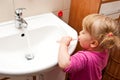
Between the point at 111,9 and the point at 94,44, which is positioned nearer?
the point at 94,44

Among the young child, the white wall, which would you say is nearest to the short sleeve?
the young child

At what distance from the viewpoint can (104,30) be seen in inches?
27.4

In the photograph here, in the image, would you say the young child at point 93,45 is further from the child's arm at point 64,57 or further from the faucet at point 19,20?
the faucet at point 19,20

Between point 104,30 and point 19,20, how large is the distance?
1.59ft

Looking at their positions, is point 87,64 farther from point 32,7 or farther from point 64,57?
point 32,7

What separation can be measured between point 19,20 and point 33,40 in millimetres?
148

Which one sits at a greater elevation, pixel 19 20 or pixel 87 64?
pixel 19 20

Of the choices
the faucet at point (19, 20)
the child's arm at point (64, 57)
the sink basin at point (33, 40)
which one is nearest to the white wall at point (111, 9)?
the sink basin at point (33, 40)

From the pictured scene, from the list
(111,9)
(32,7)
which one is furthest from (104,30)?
(32,7)

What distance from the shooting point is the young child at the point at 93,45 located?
70 cm

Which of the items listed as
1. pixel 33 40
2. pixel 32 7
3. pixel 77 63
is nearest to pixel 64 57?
pixel 77 63

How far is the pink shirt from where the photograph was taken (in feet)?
2.41

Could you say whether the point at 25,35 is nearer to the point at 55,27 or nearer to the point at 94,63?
the point at 55,27

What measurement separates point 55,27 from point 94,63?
35 cm
